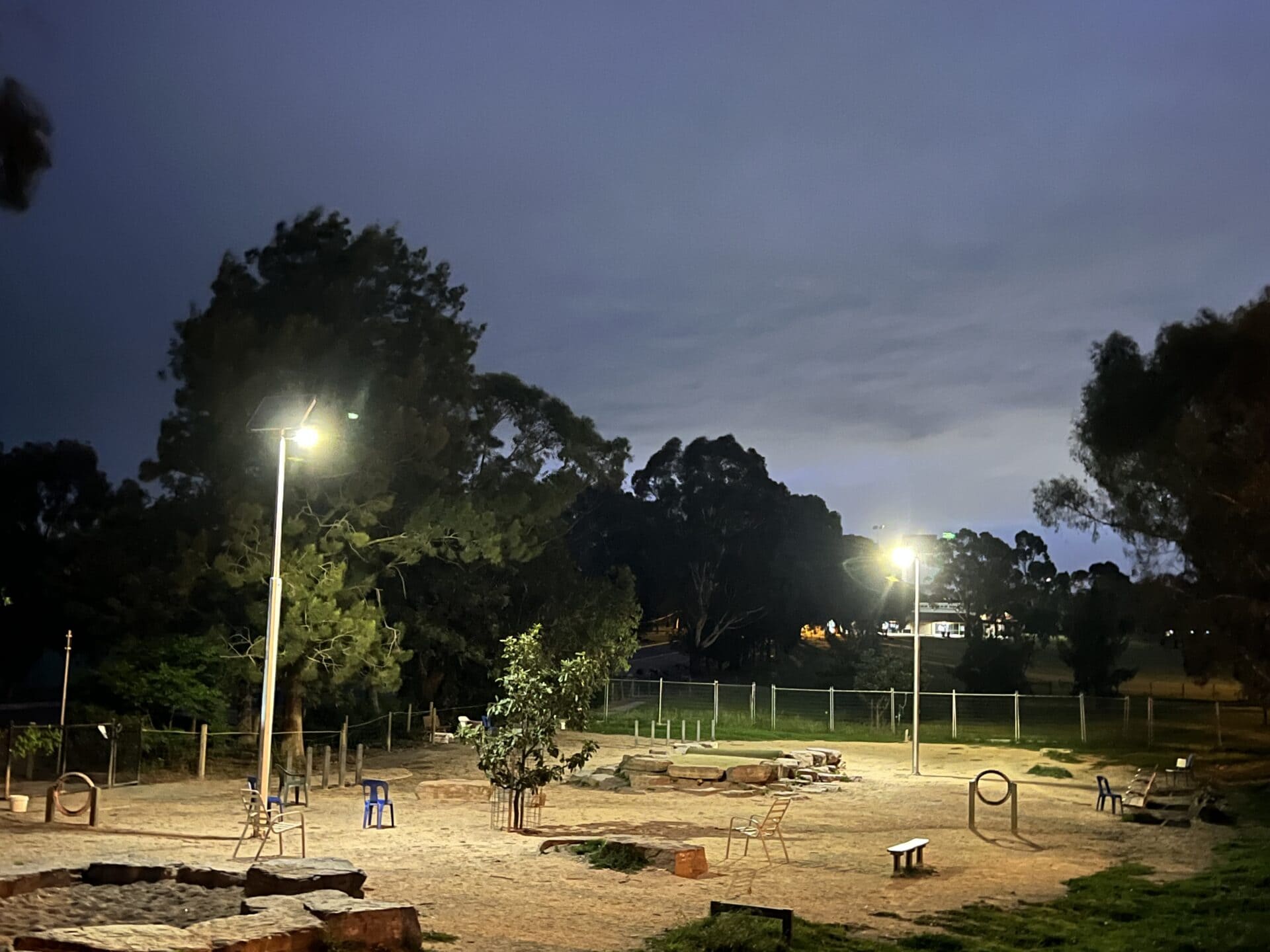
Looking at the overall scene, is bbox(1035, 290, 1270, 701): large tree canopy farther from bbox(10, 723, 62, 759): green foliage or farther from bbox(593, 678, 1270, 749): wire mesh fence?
bbox(10, 723, 62, 759): green foliage

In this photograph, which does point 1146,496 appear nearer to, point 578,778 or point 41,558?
point 578,778

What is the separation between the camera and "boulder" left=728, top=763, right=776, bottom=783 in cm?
2706

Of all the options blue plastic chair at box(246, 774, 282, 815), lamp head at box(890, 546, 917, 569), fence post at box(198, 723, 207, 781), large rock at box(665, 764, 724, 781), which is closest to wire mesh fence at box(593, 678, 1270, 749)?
lamp head at box(890, 546, 917, 569)

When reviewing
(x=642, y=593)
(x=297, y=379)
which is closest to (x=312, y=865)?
(x=297, y=379)

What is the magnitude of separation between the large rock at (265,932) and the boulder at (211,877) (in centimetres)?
292

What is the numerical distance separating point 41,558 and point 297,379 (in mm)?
29026

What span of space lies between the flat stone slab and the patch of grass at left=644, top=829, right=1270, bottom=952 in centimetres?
402

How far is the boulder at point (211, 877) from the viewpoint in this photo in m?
12.9

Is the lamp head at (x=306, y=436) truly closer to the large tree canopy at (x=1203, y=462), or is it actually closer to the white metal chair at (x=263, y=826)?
the white metal chair at (x=263, y=826)

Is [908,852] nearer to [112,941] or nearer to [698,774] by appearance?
[112,941]

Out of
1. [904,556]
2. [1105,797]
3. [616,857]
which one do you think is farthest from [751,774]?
[616,857]

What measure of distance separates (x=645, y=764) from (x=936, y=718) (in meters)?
26.3

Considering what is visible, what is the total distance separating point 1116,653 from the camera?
6366 centimetres

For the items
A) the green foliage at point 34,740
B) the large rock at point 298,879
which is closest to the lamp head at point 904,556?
the green foliage at point 34,740
